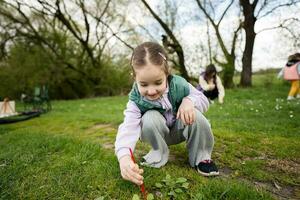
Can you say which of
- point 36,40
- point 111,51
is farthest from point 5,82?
point 111,51

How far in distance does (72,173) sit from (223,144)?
6.10ft

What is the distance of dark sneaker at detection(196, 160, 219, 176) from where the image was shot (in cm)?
262

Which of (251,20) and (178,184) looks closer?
(178,184)

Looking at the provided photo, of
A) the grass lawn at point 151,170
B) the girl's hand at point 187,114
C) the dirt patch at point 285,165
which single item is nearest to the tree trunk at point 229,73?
the grass lawn at point 151,170

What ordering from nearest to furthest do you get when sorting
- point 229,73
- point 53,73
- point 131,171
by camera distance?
point 131,171 → point 229,73 → point 53,73

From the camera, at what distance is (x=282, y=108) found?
7531 millimetres

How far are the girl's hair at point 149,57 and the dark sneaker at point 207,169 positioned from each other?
0.87 meters

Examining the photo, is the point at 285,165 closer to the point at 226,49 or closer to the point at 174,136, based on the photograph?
the point at 174,136

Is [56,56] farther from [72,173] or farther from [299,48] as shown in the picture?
[72,173]

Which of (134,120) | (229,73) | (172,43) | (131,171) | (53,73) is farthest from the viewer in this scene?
(53,73)

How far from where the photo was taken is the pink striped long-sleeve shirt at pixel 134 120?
7.97ft

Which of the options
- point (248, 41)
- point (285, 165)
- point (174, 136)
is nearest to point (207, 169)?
point (174, 136)

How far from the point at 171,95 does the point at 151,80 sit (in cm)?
36

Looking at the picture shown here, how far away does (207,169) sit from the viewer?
2.64 meters
